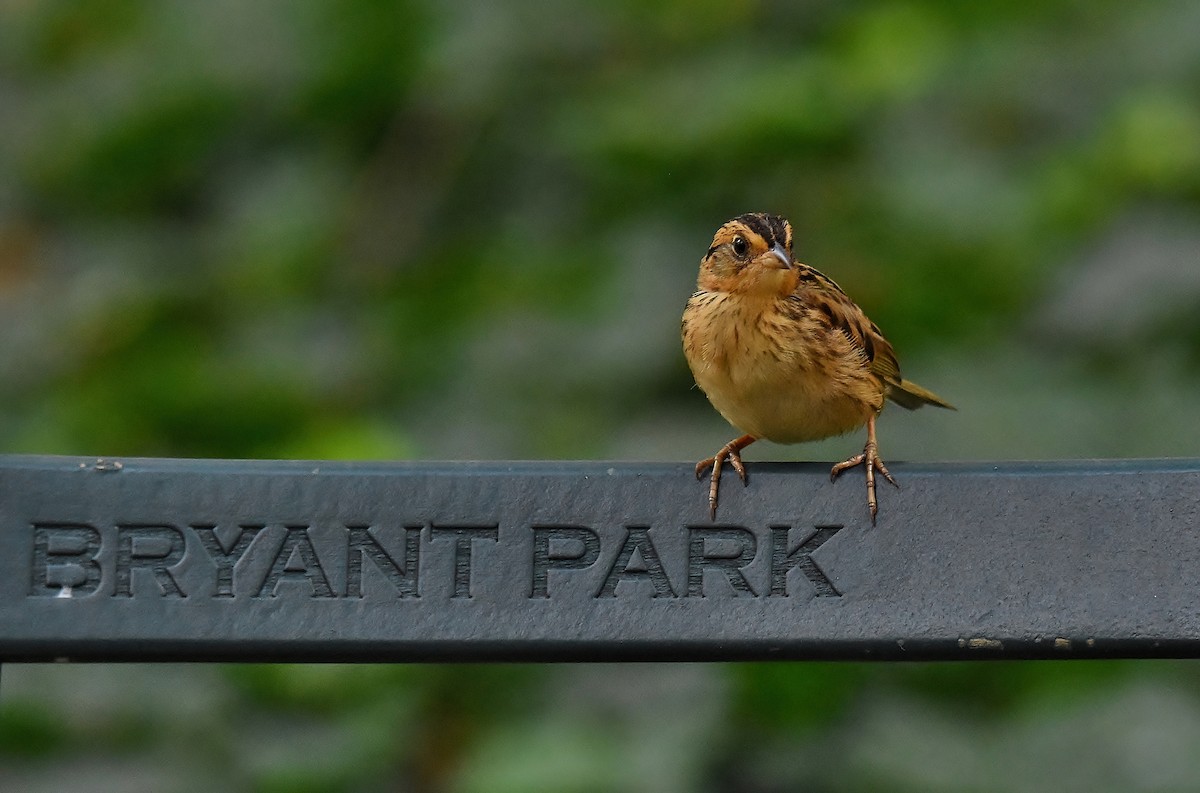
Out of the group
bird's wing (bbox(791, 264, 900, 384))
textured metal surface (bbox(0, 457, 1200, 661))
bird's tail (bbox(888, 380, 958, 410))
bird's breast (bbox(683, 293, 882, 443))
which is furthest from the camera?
bird's tail (bbox(888, 380, 958, 410))

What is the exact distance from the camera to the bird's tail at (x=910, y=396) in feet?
10.6

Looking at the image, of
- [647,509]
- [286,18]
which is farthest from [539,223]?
[647,509]

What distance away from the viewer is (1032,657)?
2.12 m

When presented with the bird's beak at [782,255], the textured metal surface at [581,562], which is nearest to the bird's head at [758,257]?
the bird's beak at [782,255]

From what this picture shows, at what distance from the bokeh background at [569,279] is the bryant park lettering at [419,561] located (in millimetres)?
1083

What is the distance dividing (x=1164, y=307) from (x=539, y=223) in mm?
1409

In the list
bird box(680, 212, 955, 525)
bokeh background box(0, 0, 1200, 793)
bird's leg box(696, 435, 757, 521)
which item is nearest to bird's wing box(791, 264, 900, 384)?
bird box(680, 212, 955, 525)

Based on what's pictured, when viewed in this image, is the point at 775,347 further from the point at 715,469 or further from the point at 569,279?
the point at 569,279

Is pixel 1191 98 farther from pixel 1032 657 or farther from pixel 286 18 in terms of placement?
pixel 1032 657

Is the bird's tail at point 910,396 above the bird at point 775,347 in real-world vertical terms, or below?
below

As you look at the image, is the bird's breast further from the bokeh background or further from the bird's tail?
the bokeh background

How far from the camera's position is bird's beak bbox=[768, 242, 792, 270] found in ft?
9.56

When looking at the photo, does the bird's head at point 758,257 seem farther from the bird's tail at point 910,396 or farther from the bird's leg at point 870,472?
the bird's leg at point 870,472

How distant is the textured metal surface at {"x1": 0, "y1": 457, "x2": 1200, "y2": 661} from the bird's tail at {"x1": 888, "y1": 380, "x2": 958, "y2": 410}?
1.08 m
